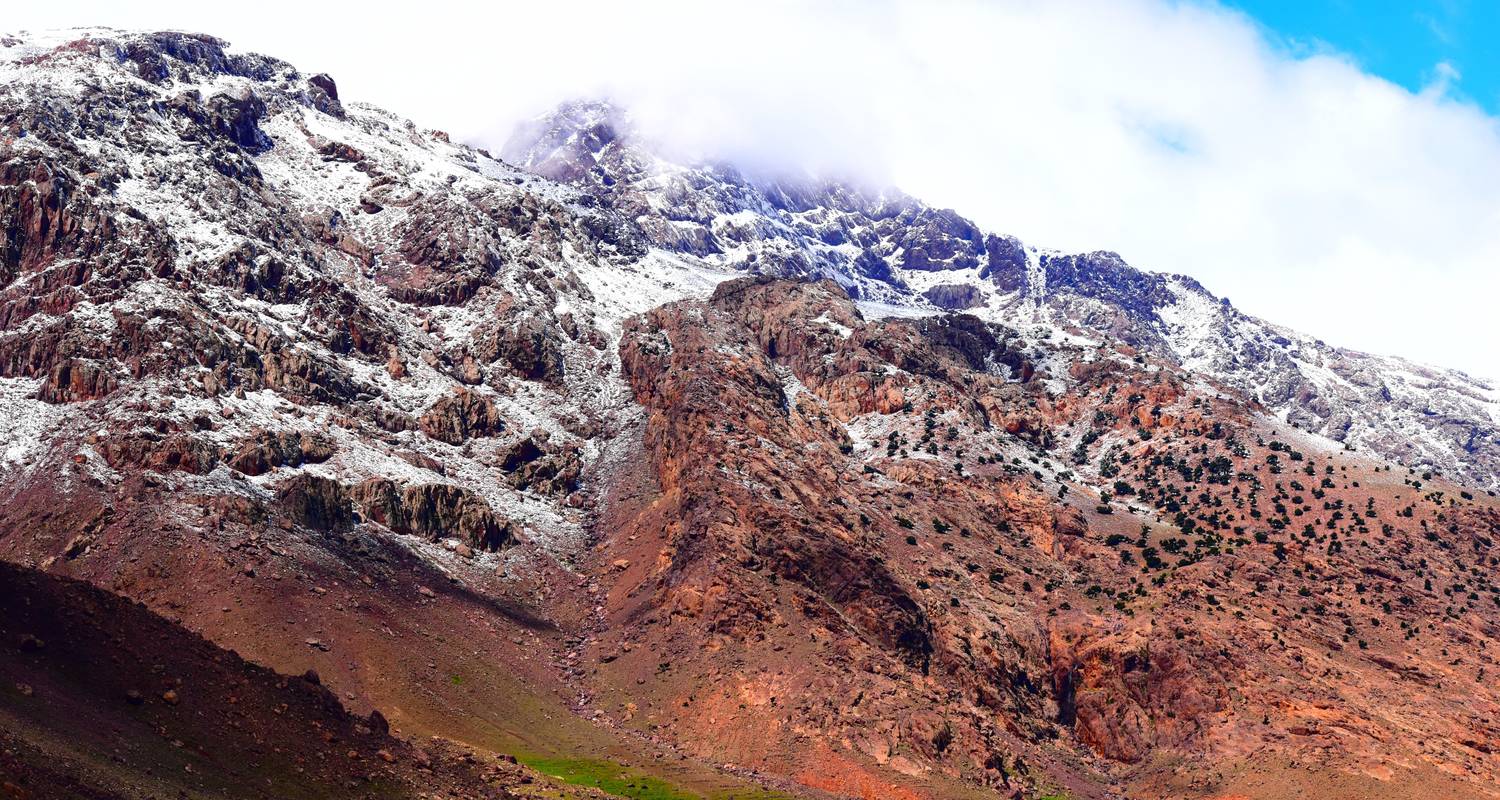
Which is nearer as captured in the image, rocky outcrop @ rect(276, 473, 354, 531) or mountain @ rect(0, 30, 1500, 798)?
mountain @ rect(0, 30, 1500, 798)

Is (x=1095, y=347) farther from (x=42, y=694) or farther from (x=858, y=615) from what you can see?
(x=42, y=694)

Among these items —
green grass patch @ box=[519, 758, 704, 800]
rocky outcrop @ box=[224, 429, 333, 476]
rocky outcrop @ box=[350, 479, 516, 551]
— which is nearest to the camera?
green grass patch @ box=[519, 758, 704, 800]

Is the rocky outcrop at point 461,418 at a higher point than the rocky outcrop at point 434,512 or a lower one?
higher

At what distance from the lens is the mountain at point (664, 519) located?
8025cm

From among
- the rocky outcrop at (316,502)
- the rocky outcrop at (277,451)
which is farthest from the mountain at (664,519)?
the rocky outcrop at (277,451)

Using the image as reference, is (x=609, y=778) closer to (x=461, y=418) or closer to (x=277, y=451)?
(x=277, y=451)

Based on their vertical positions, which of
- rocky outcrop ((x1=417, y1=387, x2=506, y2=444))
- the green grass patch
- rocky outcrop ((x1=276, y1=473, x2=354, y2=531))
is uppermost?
rocky outcrop ((x1=417, y1=387, x2=506, y2=444))

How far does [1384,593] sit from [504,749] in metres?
93.7

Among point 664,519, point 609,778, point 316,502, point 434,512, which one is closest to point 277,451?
point 316,502

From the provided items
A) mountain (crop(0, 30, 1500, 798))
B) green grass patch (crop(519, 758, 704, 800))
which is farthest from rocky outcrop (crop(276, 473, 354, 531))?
green grass patch (crop(519, 758, 704, 800))

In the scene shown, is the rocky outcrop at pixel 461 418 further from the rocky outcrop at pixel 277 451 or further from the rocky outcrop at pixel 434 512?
the rocky outcrop at pixel 277 451

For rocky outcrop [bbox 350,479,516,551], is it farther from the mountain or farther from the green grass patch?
the green grass patch

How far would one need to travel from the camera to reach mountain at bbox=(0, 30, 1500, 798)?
80250 mm

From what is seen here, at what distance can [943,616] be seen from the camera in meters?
101
